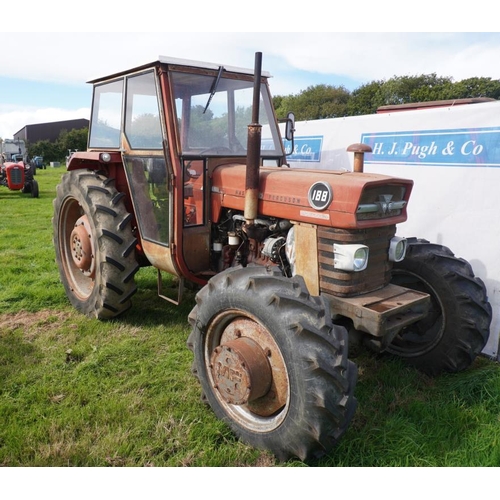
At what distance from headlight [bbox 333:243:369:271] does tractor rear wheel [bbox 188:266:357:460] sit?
392 mm

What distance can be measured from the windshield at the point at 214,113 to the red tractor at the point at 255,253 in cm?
1

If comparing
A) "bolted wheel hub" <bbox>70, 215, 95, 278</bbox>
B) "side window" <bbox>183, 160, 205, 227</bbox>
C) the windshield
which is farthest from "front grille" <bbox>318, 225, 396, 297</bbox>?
"bolted wheel hub" <bbox>70, 215, 95, 278</bbox>

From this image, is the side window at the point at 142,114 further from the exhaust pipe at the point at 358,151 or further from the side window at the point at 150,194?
the exhaust pipe at the point at 358,151

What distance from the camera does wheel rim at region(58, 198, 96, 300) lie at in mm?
4320

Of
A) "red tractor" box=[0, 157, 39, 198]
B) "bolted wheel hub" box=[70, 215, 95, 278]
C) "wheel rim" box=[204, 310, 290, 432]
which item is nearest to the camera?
"wheel rim" box=[204, 310, 290, 432]

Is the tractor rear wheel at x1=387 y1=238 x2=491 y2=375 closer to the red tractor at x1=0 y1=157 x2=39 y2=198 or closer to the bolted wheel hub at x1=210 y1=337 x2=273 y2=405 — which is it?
the bolted wheel hub at x1=210 y1=337 x2=273 y2=405

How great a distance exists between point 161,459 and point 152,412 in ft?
1.48

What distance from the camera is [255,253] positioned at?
346cm

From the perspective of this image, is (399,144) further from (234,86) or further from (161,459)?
(161,459)

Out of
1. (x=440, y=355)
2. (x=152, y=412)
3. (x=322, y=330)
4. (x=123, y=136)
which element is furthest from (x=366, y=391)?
(x=123, y=136)

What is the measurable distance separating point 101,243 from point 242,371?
2035 mm

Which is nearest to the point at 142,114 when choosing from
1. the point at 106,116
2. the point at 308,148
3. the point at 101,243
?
the point at 106,116

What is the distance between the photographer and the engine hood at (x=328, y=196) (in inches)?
105

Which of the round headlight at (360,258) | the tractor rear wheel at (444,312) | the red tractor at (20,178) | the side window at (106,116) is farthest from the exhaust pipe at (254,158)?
the red tractor at (20,178)
